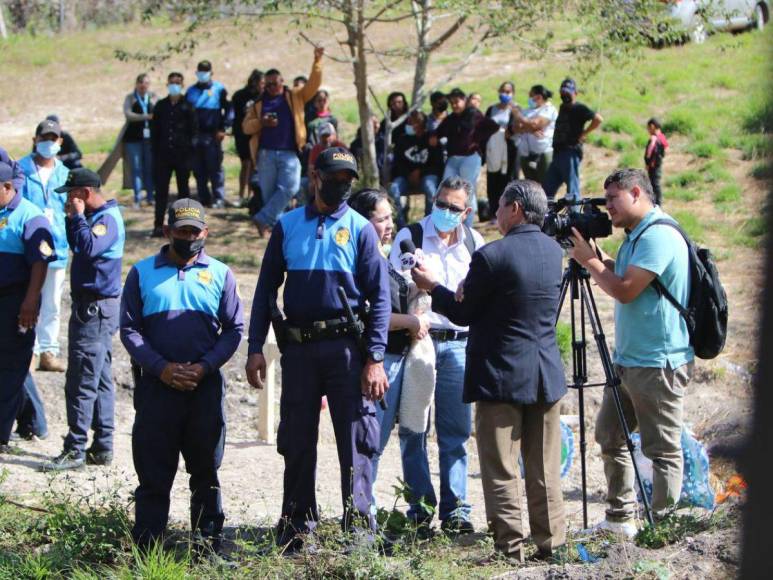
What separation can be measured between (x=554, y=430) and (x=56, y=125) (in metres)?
5.73

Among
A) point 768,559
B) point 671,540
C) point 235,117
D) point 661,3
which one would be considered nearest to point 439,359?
point 671,540

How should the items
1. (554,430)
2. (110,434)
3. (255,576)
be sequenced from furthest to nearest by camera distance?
1. (110,434)
2. (554,430)
3. (255,576)

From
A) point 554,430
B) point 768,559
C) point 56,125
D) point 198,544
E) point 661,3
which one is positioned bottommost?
point 198,544

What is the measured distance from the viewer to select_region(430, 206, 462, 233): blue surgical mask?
629 cm

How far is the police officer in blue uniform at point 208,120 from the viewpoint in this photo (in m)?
15.2

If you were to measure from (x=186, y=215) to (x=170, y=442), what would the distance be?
1.15 meters

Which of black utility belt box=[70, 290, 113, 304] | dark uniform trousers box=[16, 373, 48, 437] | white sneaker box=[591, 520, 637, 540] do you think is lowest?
white sneaker box=[591, 520, 637, 540]

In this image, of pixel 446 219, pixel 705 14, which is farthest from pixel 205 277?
pixel 705 14

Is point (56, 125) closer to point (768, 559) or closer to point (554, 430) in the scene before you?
point (554, 430)

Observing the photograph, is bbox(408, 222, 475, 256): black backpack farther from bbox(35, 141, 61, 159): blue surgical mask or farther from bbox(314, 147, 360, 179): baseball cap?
bbox(35, 141, 61, 159): blue surgical mask

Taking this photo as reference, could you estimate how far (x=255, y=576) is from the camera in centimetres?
535

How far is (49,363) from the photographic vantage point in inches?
392

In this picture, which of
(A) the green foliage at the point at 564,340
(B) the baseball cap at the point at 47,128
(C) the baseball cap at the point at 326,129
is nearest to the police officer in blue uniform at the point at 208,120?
(C) the baseball cap at the point at 326,129

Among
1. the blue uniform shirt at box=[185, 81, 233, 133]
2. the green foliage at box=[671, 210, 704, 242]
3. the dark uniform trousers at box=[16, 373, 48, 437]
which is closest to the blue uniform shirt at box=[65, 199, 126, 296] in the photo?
the dark uniform trousers at box=[16, 373, 48, 437]
